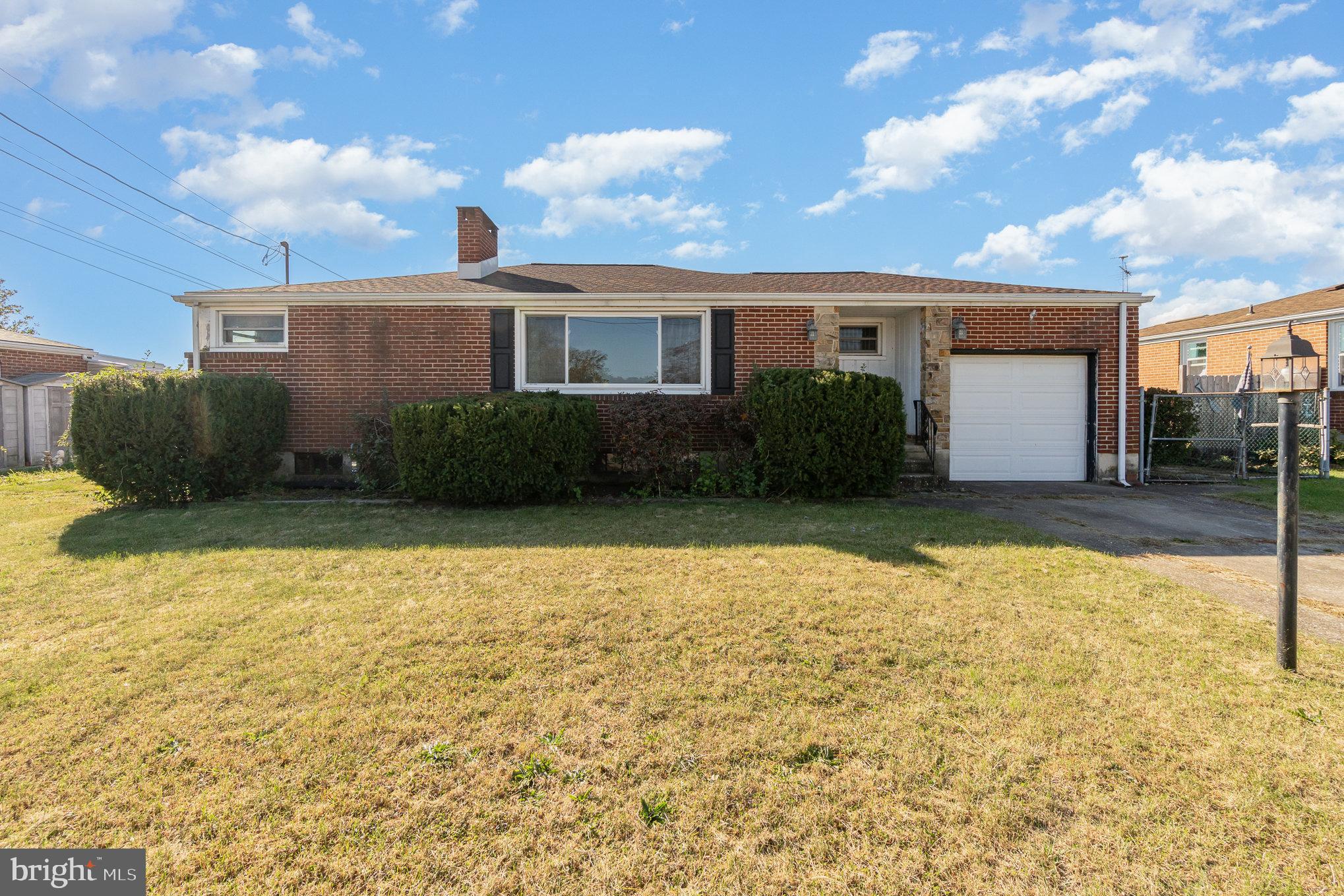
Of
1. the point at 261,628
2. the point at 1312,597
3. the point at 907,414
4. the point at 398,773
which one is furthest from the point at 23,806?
the point at 907,414

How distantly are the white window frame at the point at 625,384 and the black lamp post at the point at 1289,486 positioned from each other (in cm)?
702

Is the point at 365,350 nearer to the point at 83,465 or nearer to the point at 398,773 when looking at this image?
the point at 83,465

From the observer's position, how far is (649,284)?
1045 cm

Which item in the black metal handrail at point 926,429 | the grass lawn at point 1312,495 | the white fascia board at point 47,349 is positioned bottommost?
the grass lawn at point 1312,495

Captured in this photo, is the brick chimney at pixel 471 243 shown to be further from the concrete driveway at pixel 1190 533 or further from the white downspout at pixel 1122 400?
the white downspout at pixel 1122 400

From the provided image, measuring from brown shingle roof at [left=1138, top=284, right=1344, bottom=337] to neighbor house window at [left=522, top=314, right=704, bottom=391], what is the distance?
36.0 feet

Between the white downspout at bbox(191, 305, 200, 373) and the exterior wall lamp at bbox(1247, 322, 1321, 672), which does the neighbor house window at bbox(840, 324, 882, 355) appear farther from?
the white downspout at bbox(191, 305, 200, 373)

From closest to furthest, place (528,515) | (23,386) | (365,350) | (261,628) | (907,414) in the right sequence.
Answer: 1. (261,628)
2. (528,515)
3. (365,350)
4. (907,414)
5. (23,386)

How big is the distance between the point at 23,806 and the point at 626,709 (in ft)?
6.99

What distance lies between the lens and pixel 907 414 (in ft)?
35.2

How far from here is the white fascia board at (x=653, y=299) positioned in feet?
31.0

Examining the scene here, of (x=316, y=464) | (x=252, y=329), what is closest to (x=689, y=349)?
(x=316, y=464)

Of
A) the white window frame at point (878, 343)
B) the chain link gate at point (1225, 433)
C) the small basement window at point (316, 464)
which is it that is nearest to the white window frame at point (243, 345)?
the small basement window at point (316, 464)

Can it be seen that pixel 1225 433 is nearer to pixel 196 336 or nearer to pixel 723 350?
pixel 723 350
